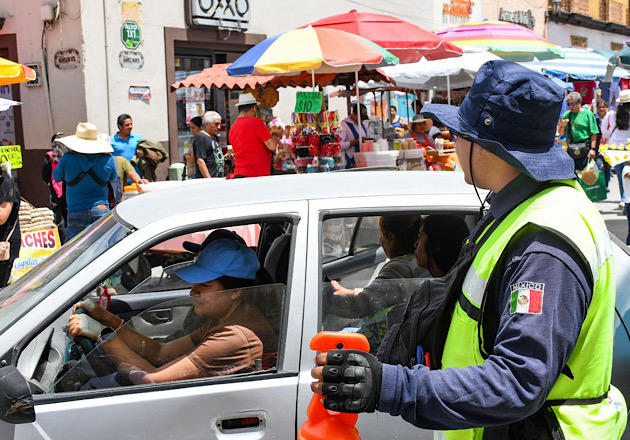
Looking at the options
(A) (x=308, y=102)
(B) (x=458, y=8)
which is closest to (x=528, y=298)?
(A) (x=308, y=102)

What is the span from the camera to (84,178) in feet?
23.6

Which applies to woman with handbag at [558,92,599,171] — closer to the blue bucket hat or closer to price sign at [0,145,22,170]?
price sign at [0,145,22,170]

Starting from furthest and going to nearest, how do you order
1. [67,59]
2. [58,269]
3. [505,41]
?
[67,59] → [505,41] → [58,269]

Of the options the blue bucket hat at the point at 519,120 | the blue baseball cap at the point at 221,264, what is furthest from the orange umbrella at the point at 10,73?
the blue bucket hat at the point at 519,120

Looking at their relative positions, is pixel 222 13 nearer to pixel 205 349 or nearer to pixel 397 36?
pixel 397 36

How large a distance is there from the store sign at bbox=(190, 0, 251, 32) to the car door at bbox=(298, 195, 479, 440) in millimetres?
10415

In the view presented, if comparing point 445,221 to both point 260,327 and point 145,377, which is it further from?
point 145,377

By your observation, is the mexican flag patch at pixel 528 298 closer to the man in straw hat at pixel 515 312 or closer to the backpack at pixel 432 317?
the man in straw hat at pixel 515 312

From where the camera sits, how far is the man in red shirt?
28.7ft

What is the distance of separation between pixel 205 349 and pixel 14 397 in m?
0.65

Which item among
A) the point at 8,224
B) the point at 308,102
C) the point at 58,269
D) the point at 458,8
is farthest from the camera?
the point at 458,8

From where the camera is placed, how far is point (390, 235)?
3.35 meters

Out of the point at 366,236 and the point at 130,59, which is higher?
the point at 130,59

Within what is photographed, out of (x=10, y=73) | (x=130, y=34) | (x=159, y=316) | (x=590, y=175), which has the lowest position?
(x=590, y=175)
